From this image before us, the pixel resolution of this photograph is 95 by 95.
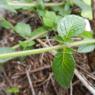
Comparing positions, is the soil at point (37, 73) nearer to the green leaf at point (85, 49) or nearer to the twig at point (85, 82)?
the twig at point (85, 82)

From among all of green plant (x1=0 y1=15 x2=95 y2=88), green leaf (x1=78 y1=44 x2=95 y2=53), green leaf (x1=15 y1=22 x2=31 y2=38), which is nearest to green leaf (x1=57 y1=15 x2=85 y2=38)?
green plant (x1=0 y1=15 x2=95 y2=88)

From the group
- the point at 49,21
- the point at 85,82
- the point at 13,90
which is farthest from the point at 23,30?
the point at 85,82

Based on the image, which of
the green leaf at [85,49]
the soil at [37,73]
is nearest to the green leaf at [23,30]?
the soil at [37,73]

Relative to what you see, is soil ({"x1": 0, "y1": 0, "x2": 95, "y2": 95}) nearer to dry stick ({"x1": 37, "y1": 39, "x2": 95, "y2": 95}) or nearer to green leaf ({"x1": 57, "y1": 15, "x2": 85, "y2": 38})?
dry stick ({"x1": 37, "y1": 39, "x2": 95, "y2": 95})

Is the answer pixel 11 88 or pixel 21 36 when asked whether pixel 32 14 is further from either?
pixel 11 88

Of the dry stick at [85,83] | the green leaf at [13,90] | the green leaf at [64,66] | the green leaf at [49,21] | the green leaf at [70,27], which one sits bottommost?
the green leaf at [13,90]

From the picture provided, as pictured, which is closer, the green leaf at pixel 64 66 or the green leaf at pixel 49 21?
the green leaf at pixel 64 66
